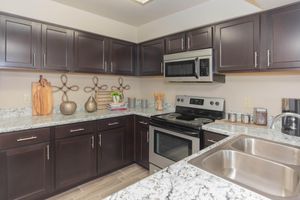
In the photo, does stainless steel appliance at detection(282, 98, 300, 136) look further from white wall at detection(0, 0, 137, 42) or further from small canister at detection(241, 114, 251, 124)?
white wall at detection(0, 0, 137, 42)

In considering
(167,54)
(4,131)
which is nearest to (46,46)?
(4,131)

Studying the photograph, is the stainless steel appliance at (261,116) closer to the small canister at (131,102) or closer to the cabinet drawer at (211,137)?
the cabinet drawer at (211,137)

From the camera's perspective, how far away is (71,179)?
225 cm

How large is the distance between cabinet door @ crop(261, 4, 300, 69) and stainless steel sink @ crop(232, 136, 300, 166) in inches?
30.3

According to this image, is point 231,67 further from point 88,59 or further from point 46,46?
point 46,46

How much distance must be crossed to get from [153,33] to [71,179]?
263cm

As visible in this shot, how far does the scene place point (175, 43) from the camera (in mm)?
2621

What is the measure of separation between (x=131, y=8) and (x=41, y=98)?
1.83 m

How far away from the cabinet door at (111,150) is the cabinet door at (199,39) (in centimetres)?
159

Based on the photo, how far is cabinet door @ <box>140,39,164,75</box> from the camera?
9.33 feet

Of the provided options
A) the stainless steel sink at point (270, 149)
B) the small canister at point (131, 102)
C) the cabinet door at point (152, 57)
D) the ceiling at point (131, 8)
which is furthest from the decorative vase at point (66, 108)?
the stainless steel sink at point (270, 149)

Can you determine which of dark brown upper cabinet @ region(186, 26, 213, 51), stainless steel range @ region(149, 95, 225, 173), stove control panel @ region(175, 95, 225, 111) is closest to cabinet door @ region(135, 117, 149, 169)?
stainless steel range @ region(149, 95, 225, 173)

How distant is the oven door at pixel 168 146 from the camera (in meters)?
2.09

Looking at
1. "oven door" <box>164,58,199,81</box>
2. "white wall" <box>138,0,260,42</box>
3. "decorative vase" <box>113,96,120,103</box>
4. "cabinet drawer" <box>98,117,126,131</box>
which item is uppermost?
"white wall" <box>138,0,260,42</box>
